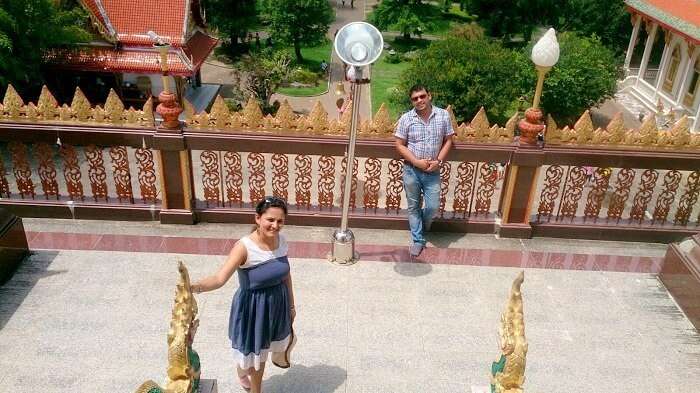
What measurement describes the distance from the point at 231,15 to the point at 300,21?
14.8ft

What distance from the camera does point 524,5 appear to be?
38.2m

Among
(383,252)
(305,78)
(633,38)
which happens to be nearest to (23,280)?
(383,252)

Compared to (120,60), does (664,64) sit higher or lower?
higher

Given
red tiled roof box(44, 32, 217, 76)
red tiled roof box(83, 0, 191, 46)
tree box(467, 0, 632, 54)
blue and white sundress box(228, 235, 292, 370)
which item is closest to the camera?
blue and white sundress box(228, 235, 292, 370)

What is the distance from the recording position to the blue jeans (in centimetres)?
627

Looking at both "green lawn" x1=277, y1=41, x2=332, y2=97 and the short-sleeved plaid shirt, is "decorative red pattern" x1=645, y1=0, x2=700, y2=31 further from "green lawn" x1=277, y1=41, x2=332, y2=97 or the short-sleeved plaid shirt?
the short-sleeved plaid shirt

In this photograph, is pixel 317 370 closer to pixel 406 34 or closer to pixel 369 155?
pixel 369 155

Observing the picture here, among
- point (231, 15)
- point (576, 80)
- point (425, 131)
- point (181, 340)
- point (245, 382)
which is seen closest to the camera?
point (181, 340)

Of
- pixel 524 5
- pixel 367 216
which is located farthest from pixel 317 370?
pixel 524 5

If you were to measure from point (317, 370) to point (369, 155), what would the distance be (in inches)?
105

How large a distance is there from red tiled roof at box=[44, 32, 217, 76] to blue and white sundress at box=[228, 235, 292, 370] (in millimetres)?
19597

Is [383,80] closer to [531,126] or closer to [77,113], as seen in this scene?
[531,126]

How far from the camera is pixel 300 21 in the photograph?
34.6 m

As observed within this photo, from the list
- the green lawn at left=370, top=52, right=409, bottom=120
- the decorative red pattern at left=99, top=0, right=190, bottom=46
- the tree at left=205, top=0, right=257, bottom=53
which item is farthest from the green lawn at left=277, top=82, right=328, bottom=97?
the decorative red pattern at left=99, top=0, right=190, bottom=46
